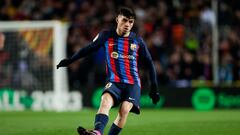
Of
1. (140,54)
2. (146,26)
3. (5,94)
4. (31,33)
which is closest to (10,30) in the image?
(31,33)

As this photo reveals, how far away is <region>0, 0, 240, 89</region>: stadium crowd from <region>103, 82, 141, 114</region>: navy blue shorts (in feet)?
38.4

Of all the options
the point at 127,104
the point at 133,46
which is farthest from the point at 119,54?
the point at 127,104

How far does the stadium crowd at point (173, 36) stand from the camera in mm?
20828

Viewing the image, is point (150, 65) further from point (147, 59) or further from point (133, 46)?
point (133, 46)

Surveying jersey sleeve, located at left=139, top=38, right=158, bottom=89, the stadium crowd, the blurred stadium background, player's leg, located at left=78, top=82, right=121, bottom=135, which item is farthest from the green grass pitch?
the stadium crowd

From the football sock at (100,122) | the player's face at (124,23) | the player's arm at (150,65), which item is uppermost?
the player's face at (124,23)

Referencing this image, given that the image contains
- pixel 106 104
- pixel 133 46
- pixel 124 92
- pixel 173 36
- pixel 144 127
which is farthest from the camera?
pixel 173 36

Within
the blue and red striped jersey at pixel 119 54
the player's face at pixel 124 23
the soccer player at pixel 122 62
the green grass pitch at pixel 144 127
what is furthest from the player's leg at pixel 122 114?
the green grass pitch at pixel 144 127

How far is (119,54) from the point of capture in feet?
30.1

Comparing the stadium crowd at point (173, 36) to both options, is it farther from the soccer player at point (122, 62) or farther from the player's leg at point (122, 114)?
the player's leg at point (122, 114)

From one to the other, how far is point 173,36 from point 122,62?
1278 cm

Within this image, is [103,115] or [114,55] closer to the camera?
[103,115]

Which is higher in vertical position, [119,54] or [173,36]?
[173,36]

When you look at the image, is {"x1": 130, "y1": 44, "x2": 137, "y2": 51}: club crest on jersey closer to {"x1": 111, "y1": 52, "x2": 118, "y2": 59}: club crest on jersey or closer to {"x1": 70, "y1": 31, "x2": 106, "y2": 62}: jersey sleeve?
{"x1": 111, "y1": 52, "x2": 118, "y2": 59}: club crest on jersey
